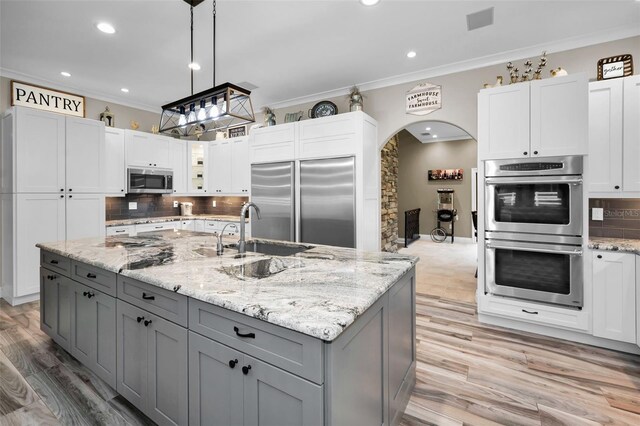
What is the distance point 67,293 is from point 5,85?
11.3 ft

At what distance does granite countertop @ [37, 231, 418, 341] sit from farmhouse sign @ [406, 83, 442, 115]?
2590 mm

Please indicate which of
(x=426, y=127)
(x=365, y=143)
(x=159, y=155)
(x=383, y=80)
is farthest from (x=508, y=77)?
(x=159, y=155)

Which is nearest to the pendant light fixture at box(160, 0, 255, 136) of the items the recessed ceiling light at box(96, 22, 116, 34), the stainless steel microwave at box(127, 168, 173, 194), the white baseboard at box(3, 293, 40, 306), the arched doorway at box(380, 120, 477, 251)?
the recessed ceiling light at box(96, 22, 116, 34)

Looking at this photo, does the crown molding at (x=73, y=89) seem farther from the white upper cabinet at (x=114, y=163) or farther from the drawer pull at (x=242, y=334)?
the drawer pull at (x=242, y=334)

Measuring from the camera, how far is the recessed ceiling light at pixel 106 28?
2850mm

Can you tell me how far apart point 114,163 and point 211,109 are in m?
3.31

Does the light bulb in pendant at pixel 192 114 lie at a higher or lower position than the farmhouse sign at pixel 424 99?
lower

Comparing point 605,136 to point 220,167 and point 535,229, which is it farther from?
point 220,167

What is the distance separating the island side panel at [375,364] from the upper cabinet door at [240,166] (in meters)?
3.95

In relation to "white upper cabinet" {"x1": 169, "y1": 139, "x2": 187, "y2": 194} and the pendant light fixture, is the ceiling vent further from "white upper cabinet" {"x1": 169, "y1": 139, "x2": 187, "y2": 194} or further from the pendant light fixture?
"white upper cabinet" {"x1": 169, "y1": 139, "x2": 187, "y2": 194}

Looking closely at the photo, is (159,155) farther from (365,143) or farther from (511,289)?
(511,289)

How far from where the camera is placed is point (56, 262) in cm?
247

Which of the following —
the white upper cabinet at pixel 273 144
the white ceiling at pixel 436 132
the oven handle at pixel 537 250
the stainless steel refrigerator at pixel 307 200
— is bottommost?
the oven handle at pixel 537 250

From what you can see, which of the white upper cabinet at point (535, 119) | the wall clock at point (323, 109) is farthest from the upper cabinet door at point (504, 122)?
the wall clock at point (323, 109)
